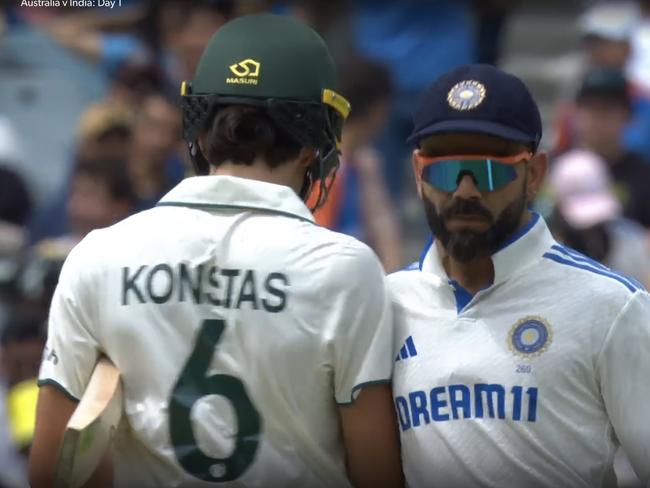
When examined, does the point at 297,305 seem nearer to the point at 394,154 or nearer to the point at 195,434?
the point at 195,434

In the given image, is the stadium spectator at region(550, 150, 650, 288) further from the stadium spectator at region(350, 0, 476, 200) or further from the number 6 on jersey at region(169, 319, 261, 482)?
the number 6 on jersey at region(169, 319, 261, 482)

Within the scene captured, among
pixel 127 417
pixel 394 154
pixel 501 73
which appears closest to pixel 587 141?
pixel 394 154

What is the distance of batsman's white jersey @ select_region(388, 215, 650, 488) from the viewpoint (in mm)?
4234

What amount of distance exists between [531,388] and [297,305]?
621 mm

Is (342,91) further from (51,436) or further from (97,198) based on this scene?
(51,436)

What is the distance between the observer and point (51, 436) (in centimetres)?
425

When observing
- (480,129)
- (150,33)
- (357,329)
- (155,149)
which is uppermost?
(150,33)

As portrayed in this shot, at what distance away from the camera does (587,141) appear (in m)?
8.95

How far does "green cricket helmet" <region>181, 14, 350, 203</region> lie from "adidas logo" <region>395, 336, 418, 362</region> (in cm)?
47

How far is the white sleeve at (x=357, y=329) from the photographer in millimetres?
4137

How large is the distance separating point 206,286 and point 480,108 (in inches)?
32.3

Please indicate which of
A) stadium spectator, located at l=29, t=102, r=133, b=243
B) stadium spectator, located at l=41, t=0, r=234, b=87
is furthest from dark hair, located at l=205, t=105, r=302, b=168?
stadium spectator, located at l=41, t=0, r=234, b=87

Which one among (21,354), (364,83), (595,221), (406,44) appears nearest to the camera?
(21,354)

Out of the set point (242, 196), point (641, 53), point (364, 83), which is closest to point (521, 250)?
point (242, 196)
